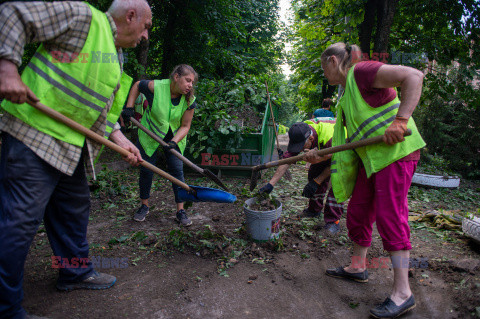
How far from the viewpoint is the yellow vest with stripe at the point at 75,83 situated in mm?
1877

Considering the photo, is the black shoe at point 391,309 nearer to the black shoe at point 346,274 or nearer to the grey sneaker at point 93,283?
the black shoe at point 346,274

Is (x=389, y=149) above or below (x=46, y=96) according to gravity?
below

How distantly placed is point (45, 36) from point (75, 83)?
1.00ft

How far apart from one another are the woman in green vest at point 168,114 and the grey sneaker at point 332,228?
1759 mm

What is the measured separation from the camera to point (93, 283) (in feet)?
8.13

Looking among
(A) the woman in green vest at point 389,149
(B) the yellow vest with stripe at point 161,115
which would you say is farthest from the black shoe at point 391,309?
(B) the yellow vest with stripe at point 161,115

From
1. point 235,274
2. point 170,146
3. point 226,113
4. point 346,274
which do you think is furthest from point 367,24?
point 235,274

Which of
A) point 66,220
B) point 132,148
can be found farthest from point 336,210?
point 66,220

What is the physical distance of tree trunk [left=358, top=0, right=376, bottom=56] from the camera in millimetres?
6801

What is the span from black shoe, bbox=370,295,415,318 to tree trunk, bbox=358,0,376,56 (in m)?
5.93

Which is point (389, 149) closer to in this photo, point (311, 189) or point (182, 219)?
point (311, 189)

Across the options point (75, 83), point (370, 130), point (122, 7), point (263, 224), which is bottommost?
point (263, 224)

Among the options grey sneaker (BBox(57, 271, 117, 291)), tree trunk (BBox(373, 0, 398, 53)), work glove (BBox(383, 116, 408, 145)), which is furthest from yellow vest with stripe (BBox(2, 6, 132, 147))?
tree trunk (BBox(373, 0, 398, 53))

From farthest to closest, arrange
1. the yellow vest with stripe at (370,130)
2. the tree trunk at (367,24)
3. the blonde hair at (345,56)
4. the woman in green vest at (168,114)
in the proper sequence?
1. the tree trunk at (367,24)
2. the woman in green vest at (168,114)
3. the blonde hair at (345,56)
4. the yellow vest with stripe at (370,130)
